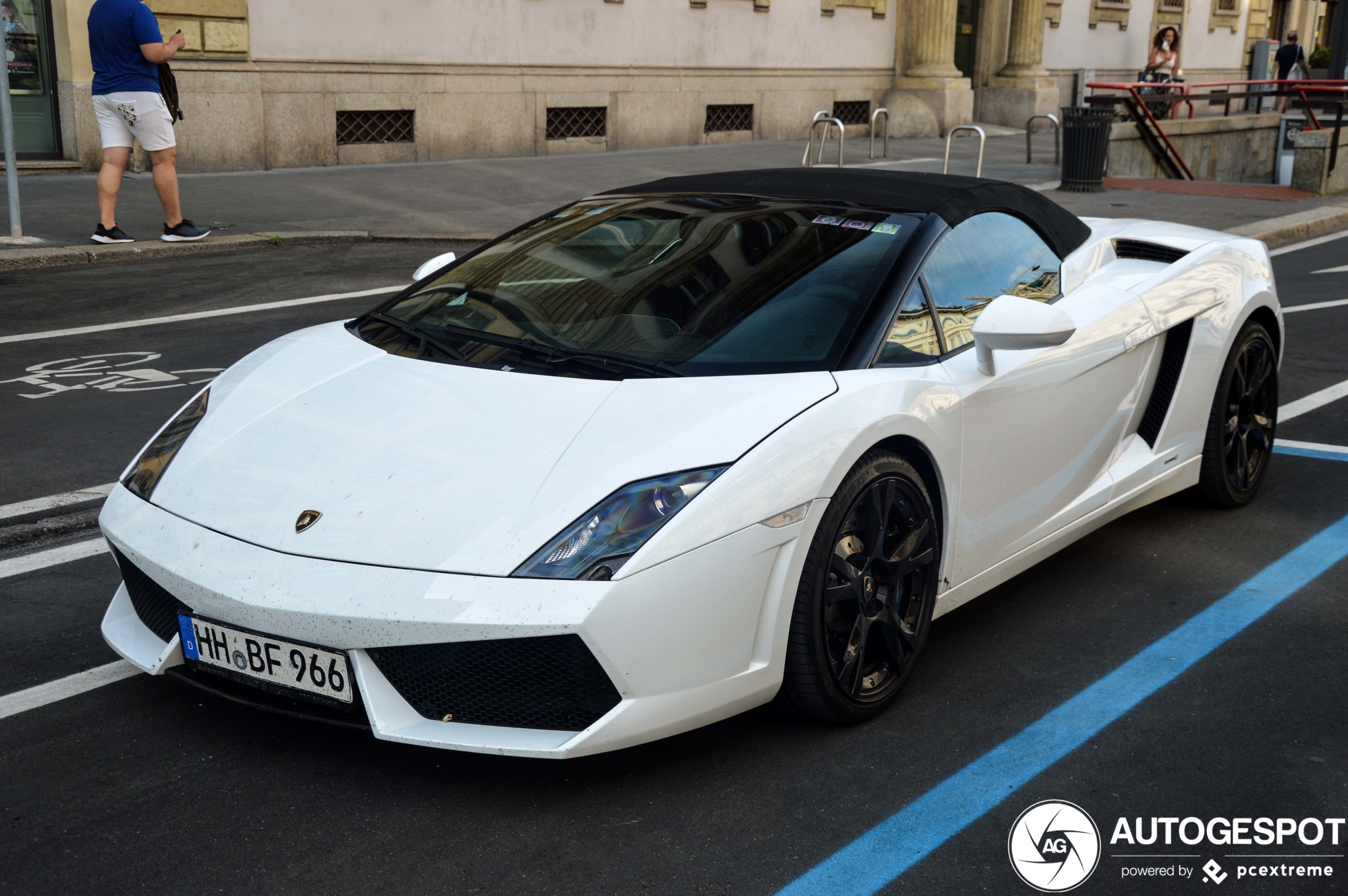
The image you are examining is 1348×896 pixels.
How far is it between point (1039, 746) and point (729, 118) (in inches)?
763

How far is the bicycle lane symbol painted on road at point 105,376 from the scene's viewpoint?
22.5 ft

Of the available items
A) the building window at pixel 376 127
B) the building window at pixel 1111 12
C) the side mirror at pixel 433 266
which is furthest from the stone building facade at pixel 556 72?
the side mirror at pixel 433 266

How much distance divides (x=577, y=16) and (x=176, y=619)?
17100 millimetres

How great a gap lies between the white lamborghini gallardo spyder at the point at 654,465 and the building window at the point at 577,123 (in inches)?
594

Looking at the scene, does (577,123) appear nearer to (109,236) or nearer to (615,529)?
(109,236)

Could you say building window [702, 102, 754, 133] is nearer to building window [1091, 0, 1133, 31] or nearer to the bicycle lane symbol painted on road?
building window [1091, 0, 1133, 31]

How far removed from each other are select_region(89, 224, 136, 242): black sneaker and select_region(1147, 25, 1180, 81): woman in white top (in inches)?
887

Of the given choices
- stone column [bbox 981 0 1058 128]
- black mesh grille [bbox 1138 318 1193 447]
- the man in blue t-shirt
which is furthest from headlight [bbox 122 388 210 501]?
stone column [bbox 981 0 1058 128]

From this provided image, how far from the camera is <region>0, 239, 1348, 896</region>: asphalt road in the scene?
2.88 m

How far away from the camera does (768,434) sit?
3.21m

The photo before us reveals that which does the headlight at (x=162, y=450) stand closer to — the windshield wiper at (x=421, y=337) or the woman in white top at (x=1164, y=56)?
the windshield wiper at (x=421, y=337)

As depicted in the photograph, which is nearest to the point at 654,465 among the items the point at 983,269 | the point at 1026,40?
the point at 983,269

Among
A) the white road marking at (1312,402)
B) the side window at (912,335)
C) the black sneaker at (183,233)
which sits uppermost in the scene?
the side window at (912,335)

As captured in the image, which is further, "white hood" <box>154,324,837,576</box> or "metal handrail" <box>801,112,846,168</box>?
"metal handrail" <box>801,112,846,168</box>
